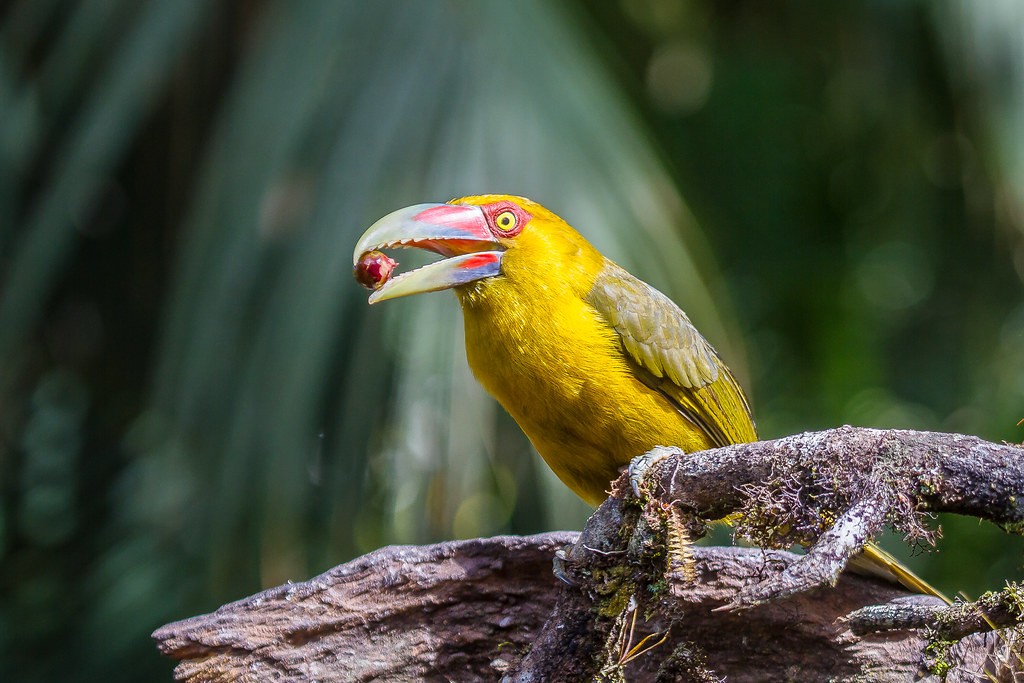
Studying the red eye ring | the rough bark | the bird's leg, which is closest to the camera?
the bird's leg

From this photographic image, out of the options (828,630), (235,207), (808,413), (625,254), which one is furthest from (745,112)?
(828,630)

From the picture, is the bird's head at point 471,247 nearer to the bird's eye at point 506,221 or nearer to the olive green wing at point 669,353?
the bird's eye at point 506,221

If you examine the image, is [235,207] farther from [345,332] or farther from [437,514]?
[437,514]

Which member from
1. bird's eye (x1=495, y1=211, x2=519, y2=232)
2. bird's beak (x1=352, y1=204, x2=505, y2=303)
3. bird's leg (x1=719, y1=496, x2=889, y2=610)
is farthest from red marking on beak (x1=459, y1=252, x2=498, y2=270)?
bird's leg (x1=719, y1=496, x2=889, y2=610)

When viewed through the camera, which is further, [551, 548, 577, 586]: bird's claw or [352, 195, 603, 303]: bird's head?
[352, 195, 603, 303]: bird's head

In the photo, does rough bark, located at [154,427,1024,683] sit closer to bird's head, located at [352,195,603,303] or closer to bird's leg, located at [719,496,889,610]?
bird's leg, located at [719,496,889,610]

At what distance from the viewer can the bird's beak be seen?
114 inches

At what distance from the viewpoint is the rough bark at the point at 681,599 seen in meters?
1.98

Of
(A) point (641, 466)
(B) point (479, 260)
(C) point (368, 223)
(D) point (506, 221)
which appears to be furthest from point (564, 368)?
(C) point (368, 223)

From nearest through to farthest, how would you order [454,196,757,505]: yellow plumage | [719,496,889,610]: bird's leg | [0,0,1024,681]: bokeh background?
1. [719,496,889,610]: bird's leg
2. [454,196,757,505]: yellow plumage
3. [0,0,1024,681]: bokeh background

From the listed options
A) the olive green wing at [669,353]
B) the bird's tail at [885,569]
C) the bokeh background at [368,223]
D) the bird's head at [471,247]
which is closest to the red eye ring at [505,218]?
the bird's head at [471,247]

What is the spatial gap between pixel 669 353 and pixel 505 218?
64 cm

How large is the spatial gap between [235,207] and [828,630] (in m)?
2.60

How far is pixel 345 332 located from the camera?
12.7ft
